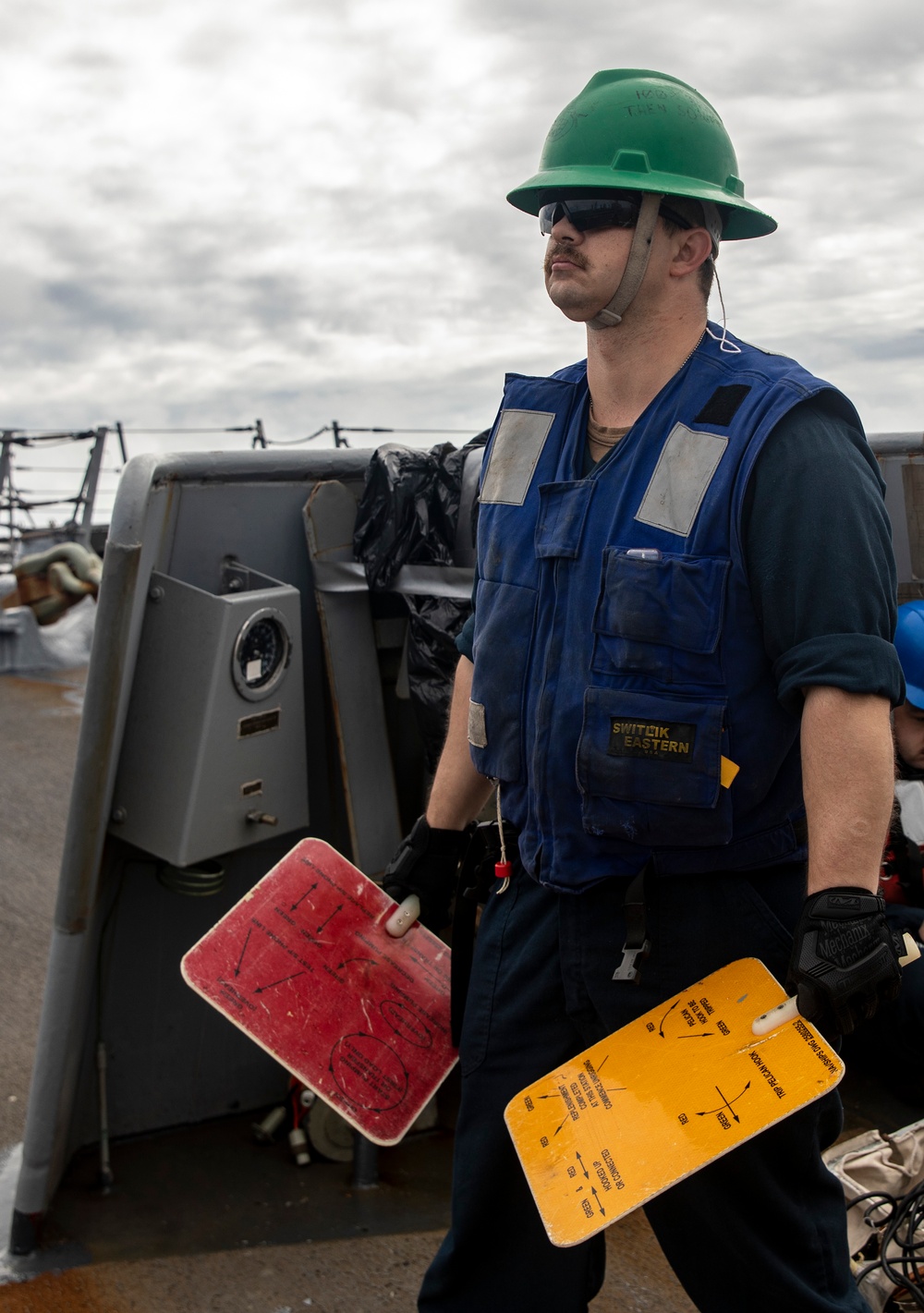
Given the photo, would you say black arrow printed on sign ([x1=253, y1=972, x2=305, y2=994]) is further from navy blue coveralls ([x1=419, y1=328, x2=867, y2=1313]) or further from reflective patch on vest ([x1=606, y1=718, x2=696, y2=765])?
reflective patch on vest ([x1=606, y1=718, x2=696, y2=765])

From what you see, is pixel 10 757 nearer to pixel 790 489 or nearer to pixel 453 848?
pixel 453 848

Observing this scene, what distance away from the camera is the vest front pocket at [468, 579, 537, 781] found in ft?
6.16

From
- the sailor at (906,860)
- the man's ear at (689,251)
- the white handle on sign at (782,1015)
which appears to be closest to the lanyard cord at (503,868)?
the white handle on sign at (782,1015)

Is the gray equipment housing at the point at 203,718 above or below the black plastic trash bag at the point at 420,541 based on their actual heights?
below

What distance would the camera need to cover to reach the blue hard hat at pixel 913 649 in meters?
3.24

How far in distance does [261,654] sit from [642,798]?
4.69 ft

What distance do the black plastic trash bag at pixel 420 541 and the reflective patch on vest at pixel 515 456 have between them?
0.98 meters

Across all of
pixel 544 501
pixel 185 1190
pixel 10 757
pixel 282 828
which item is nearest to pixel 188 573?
pixel 282 828

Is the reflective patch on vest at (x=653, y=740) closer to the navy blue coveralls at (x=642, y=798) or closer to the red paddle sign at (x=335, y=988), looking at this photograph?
the navy blue coveralls at (x=642, y=798)

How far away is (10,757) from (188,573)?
5021 mm

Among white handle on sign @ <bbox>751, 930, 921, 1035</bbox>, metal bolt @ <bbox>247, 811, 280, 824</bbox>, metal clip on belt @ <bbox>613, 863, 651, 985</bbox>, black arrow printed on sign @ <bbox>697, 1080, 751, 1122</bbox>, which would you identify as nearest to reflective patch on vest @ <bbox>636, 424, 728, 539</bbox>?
metal clip on belt @ <bbox>613, 863, 651, 985</bbox>

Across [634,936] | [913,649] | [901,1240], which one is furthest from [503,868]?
[913,649]

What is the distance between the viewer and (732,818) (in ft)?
5.71

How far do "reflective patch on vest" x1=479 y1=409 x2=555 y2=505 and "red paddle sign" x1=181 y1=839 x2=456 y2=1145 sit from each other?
0.74 m
